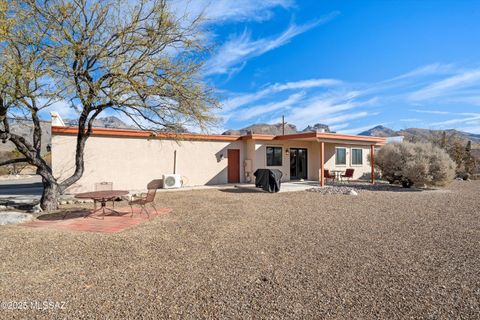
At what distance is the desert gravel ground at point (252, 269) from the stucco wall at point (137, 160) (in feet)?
20.0

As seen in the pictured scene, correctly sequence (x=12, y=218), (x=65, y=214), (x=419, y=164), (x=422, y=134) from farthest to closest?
1. (x=422, y=134)
2. (x=419, y=164)
3. (x=65, y=214)
4. (x=12, y=218)

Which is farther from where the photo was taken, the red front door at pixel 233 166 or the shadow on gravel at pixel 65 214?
the red front door at pixel 233 166

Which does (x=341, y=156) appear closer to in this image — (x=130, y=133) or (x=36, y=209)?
(x=130, y=133)

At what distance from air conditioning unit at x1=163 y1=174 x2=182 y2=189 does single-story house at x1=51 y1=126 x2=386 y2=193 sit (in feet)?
1.85

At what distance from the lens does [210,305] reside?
2877 mm

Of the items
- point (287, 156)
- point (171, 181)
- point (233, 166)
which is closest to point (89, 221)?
point (171, 181)

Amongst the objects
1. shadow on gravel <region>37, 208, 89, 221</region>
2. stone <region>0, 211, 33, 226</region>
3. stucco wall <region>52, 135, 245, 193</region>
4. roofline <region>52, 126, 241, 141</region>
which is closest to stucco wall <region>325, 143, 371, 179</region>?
stucco wall <region>52, 135, 245, 193</region>

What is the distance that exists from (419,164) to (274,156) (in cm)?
758

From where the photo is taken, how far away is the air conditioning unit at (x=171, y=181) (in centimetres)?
1344

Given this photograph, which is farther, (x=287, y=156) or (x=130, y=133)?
(x=287, y=156)

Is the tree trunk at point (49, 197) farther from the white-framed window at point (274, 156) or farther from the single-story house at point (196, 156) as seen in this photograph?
the white-framed window at point (274, 156)

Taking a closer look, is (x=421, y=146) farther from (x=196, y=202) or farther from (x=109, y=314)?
(x=109, y=314)

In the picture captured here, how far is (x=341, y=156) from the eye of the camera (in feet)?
61.9

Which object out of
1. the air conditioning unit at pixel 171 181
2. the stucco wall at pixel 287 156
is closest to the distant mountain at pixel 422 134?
the stucco wall at pixel 287 156
